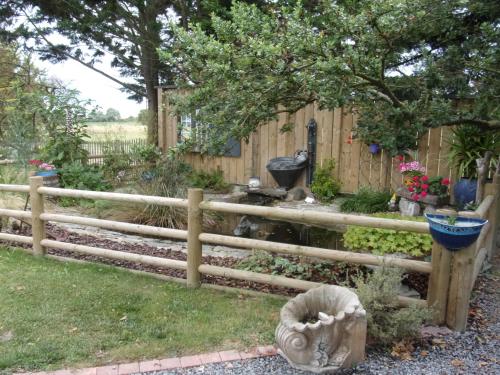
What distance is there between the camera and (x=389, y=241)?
3639mm

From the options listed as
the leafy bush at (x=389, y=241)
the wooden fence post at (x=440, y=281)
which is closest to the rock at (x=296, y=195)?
the leafy bush at (x=389, y=241)

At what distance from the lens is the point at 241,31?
328 cm

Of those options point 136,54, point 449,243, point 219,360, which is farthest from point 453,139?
point 136,54

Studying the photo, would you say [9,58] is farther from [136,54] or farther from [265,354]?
[265,354]

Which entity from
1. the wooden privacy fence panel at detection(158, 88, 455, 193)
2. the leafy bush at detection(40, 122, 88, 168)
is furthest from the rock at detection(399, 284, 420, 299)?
the leafy bush at detection(40, 122, 88, 168)

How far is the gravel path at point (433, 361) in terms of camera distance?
2477 millimetres

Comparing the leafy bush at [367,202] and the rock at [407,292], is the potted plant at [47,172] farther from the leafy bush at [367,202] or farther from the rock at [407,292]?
the rock at [407,292]

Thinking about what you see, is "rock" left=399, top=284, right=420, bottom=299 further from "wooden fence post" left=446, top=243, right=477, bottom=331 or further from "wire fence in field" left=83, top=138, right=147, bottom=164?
"wire fence in field" left=83, top=138, right=147, bottom=164

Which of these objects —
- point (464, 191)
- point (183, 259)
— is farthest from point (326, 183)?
point (183, 259)

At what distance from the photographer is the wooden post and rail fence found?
296cm

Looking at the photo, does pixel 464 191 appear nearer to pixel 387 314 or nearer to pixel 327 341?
pixel 387 314

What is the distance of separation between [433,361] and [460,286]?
1.99 ft

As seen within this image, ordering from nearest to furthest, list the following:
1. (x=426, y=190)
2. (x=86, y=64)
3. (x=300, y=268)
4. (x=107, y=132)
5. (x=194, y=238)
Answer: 1. (x=194, y=238)
2. (x=300, y=268)
3. (x=426, y=190)
4. (x=107, y=132)
5. (x=86, y=64)

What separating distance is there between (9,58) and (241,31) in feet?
42.1
